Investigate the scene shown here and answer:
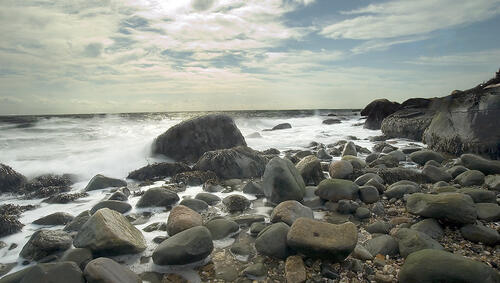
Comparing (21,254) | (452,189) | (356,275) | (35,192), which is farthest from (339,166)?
→ (35,192)

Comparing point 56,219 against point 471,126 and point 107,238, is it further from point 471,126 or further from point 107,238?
point 471,126

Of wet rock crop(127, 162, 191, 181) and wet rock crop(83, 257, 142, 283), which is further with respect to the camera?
wet rock crop(127, 162, 191, 181)

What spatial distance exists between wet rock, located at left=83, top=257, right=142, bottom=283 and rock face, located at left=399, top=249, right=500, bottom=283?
239 centimetres

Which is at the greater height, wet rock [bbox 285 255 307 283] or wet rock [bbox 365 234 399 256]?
wet rock [bbox 365 234 399 256]

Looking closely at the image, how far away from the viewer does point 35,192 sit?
594cm

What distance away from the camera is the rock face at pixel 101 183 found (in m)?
5.88

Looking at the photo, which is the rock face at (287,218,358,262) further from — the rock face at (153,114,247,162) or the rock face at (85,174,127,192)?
the rock face at (153,114,247,162)

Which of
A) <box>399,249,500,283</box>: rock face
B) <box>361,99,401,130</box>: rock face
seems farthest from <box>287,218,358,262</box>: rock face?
<box>361,99,401,130</box>: rock face

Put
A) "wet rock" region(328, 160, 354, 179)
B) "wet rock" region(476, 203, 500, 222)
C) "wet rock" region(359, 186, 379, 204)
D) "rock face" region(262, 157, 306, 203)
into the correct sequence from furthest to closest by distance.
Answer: "wet rock" region(328, 160, 354, 179) < "rock face" region(262, 157, 306, 203) < "wet rock" region(359, 186, 379, 204) < "wet rock" region(476, 203, 500, 222)

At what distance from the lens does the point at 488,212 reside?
11.4ft

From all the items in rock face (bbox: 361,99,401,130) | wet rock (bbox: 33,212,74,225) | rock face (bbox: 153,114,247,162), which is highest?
rock face (bbox: 361,99,401,130)

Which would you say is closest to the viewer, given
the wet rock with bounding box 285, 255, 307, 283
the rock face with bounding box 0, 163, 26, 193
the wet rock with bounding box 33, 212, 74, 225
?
the wet rock with bounding box 285, 255, 307, 283

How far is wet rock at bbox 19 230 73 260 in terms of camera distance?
309 centimetres

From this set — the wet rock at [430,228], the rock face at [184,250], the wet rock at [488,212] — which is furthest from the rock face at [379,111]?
the rock face at [184,250]
